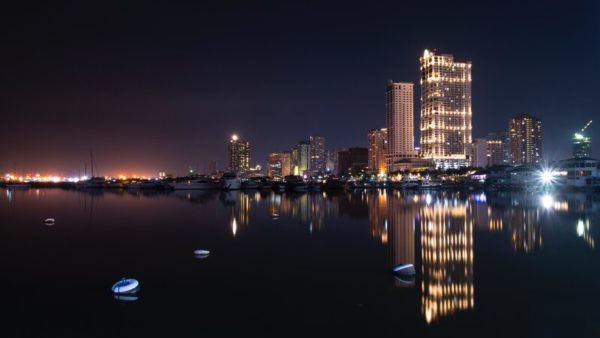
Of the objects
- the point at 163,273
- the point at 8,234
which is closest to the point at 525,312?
the point at 163,273

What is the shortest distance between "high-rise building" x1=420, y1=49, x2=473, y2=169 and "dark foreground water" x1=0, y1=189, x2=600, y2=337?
154 meters

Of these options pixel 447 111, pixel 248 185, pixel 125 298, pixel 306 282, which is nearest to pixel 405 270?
pixel 306 282

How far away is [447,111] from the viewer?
590 feet

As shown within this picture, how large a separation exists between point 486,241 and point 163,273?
16088mm

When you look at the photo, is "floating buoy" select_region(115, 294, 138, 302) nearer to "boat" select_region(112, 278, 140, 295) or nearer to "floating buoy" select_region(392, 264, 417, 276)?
"boat" select_region(112, 278, 140, 295)

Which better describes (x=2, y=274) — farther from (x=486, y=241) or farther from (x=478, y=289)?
(x=486, y=241)

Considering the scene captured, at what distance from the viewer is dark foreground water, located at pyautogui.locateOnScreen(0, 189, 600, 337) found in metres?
11.9

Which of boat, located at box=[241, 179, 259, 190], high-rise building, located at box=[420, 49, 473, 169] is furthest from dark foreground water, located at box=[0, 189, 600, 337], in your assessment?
high-rise building, located at box=[420, 49, 473, 169]

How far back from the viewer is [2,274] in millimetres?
17719

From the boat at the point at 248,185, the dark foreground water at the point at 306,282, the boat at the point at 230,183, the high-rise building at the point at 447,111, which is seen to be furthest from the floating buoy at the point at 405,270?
the high-rise building at the point at 447,111

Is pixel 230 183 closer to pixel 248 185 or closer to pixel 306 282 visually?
pixel 248 185

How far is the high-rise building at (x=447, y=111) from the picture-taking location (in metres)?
179

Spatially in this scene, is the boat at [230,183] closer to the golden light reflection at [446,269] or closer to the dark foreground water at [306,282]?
the dark foreground water at [306,282]

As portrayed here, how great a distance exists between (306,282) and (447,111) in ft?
574
